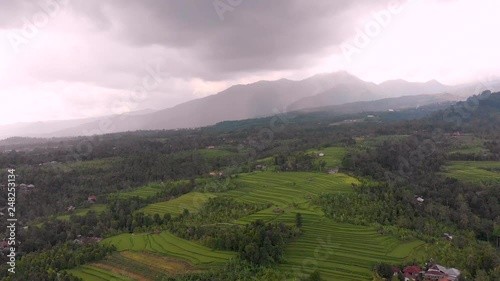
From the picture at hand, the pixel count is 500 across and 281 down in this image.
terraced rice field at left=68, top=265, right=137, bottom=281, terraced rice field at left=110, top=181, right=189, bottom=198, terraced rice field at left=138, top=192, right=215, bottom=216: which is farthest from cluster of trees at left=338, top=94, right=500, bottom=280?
terraced rice field at left=110, top=181, right=189, bottom=198

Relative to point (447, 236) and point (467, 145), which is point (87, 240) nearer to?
point (447, 236)

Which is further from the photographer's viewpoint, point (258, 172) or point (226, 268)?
point (258, 172)

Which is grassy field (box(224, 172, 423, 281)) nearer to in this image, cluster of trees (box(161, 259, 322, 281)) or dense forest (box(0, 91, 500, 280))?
dense forest (box(0, 91, 500, 280))

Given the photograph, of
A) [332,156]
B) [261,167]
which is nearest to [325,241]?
[261,167]

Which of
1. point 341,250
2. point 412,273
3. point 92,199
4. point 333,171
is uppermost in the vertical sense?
point 333,171

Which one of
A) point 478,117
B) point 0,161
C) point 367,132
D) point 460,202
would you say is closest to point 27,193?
point 0,161

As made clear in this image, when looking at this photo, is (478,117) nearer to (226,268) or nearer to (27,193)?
(226,268)
